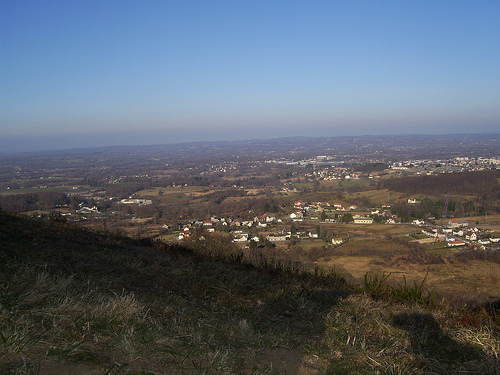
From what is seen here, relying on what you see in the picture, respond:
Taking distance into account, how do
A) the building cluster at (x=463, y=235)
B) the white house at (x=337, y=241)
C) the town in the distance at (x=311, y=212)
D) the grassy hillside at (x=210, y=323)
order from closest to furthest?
the grassy hillside at (x=210, y=323)
the town in the distance at (x=311, y=212)
the building cluster at (x=463, y=235)
the white house at (x=337, y=241)

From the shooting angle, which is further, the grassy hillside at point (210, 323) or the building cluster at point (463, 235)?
the building cluster at point (463, 235)

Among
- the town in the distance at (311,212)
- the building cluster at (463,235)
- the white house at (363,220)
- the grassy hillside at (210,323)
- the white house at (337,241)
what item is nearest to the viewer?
the grassy hillside at (210,323)

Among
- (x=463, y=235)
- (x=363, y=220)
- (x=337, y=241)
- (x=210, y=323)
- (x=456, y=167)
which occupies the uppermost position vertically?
(x=210, y=323)

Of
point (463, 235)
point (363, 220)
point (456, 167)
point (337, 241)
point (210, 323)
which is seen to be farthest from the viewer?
point (456, 167)

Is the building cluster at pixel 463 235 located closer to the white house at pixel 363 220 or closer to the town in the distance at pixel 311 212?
the town in the distance at pixel 311 212

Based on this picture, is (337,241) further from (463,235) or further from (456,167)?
(456,167)

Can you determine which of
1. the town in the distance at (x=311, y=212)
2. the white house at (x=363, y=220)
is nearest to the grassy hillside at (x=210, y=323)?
the town in the distance at (x=311, y=212)

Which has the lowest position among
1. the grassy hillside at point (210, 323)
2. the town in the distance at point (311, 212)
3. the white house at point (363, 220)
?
the white house at point (363, 220)

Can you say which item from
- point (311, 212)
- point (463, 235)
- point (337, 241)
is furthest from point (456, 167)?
point (337, 241)

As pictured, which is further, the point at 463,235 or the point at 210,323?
the point at 463,235
